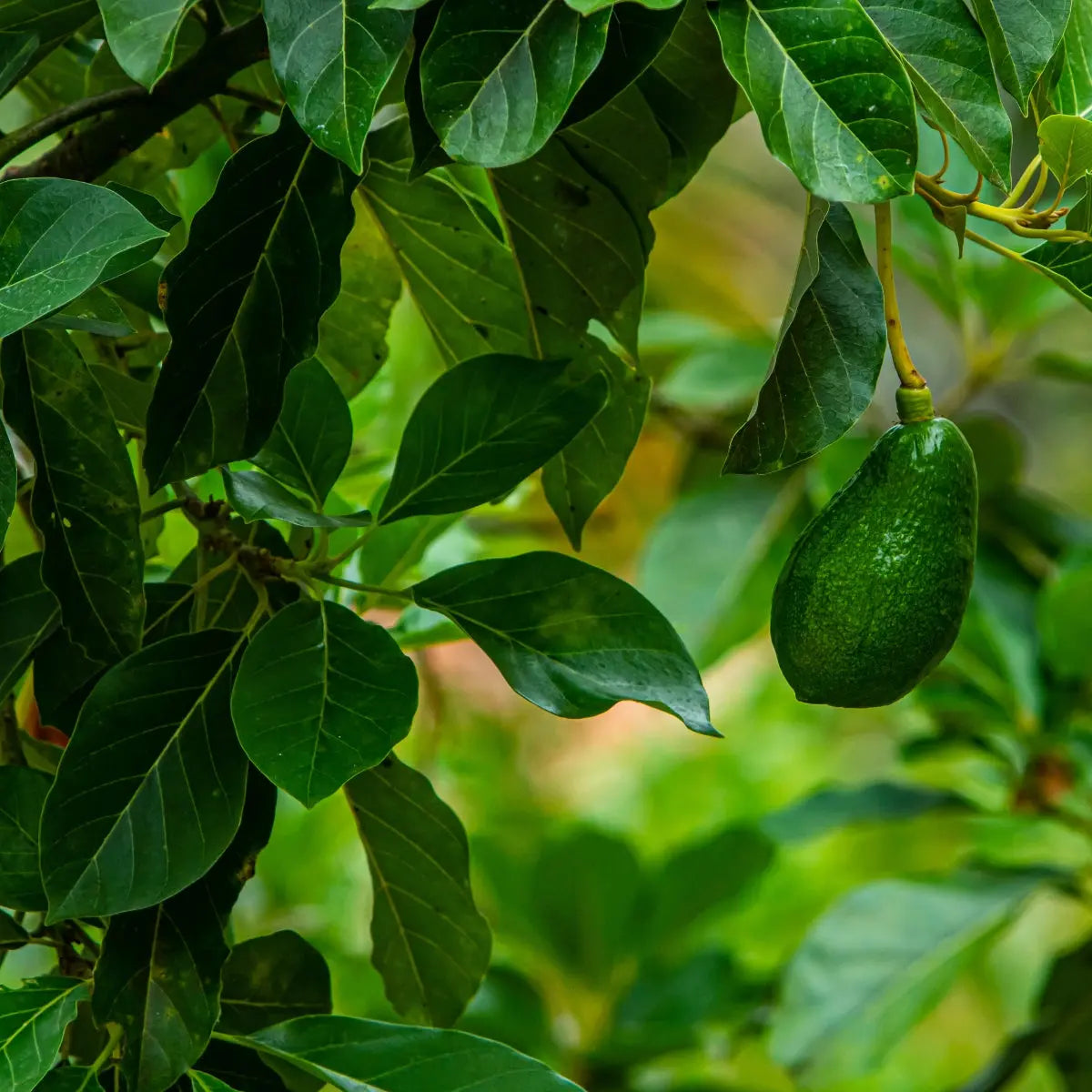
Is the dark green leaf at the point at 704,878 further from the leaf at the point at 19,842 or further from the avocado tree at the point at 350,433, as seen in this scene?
the leaf at the point at 19,842

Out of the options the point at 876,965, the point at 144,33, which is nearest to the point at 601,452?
the point at 144,33

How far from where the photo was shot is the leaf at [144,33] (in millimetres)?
492

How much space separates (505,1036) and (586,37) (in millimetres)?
987

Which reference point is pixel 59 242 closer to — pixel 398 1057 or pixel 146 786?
pixel 146 786

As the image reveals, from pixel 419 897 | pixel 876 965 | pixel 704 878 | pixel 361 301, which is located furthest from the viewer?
pixel 704 878

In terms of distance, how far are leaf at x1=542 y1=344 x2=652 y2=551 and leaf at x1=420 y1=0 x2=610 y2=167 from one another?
0.75 ft

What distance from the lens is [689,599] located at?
1401 mm

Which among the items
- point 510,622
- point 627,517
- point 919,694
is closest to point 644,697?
point 510,622

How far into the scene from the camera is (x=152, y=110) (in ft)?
2.07

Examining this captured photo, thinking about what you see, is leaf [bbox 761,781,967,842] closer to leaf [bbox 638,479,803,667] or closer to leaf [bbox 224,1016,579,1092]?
leaf [bbox 638,479,803,667]

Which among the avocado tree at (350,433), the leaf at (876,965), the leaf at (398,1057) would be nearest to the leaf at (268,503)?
the avocado tree at (350,433)

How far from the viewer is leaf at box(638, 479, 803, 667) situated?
1.38m

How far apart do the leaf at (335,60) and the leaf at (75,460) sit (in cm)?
16

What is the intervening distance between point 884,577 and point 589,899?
33.5 inches
